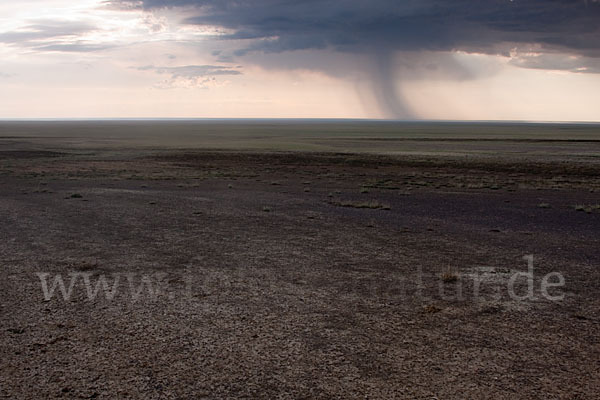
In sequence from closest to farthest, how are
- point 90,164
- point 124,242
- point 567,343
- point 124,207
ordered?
point 567,343, point 124,242, point 124,207, point 90,164

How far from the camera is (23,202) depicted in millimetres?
21844

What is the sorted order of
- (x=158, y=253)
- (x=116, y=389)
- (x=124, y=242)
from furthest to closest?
(x=124, y=242), (x=158, y=253), (x=116, y=389)

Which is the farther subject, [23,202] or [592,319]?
[23,202]

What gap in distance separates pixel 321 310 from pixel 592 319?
4270 mm

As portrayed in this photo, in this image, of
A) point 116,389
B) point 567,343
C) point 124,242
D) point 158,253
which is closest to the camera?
point 116,389

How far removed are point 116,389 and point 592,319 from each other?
708 cm

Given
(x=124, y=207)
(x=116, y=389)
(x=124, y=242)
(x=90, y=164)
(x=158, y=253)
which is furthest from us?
(x=90, y=164)

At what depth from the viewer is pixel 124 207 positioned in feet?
67.4

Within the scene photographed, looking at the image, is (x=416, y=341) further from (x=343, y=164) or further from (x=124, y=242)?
(x=343, y=164)

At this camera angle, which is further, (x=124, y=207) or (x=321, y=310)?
(x=124, y=207)

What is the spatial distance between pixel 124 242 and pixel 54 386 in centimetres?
842

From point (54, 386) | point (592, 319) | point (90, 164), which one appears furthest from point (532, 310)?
point (90, 164)

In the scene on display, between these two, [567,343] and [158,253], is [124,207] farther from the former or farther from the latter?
[567,343]

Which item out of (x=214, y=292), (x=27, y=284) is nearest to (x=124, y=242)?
(x=27, y=284)
